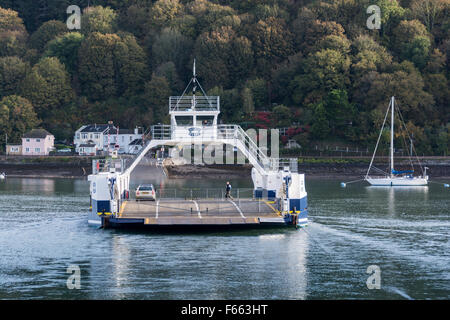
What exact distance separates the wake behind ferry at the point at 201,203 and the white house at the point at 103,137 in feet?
279

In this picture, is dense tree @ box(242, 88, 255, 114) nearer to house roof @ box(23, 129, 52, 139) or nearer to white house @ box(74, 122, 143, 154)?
white house @ box(74, 122, 143, 154)

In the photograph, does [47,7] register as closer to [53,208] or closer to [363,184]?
[363,184]

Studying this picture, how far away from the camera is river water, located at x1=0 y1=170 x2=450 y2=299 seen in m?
32.3

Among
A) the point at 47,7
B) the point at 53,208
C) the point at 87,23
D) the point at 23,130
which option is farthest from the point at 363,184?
the point at 47,7

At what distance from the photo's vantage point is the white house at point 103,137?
13900 centimetres

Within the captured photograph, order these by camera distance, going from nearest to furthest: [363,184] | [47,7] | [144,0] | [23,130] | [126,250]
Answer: [126,250] < [363,184] < [23,130] < [144,0] < [47,7]

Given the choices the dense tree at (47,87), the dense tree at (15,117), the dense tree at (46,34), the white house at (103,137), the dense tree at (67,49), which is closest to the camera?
the dense tree at (15,117)

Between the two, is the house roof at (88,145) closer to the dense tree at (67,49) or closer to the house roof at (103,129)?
the house roof at (103,129)

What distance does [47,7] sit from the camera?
185 meters

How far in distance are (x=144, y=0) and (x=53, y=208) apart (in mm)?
112082

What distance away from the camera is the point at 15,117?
139500 mm

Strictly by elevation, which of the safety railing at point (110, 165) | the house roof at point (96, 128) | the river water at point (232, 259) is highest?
the house roof at point (96, 128)

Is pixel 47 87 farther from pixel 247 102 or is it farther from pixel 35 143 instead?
pixel 247 102

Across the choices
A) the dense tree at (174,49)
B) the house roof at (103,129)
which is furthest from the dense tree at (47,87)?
the dense tree at (174,49)
